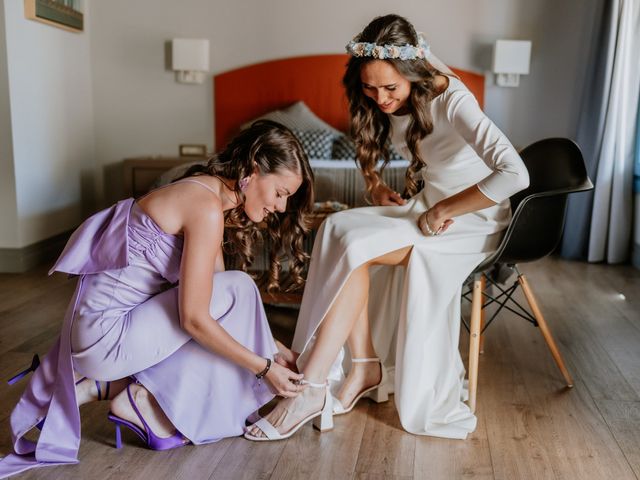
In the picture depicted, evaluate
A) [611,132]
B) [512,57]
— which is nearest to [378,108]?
[611,132]

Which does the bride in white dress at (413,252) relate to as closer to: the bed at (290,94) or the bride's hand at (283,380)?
the bride's hand at (283,380)

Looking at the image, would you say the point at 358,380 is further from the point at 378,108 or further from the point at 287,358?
the point at 378,108

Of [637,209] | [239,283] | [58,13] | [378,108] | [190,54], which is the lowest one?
[637,209]

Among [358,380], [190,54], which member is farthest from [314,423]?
[190,54]

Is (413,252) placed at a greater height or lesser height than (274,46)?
lesser

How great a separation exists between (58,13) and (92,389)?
3.56m

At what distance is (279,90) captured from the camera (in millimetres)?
5684

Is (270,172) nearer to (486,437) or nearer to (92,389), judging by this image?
(92,389)

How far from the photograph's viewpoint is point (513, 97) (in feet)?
18.1

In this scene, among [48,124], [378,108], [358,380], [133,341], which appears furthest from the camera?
[48,124]

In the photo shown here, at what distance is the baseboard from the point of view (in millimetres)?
4352

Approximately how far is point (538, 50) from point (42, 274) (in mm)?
3829

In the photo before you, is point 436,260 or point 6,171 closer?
point 436,260

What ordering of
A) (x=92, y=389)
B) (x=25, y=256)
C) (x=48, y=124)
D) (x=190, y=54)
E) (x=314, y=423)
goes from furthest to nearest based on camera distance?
(x=190, y=54) → (x=48, y=124) → (x=25, y=256) → (x=314, y=423) → (x=92, y=389)
